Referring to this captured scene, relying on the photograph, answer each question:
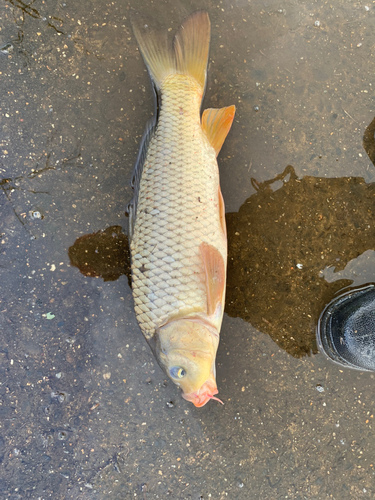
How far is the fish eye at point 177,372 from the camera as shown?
159 cm

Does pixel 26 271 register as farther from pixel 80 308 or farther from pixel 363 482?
pixel 363 482

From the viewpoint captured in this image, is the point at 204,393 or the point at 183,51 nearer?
the point at 204,393

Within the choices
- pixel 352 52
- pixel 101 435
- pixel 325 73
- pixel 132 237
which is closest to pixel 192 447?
pixel 101 435

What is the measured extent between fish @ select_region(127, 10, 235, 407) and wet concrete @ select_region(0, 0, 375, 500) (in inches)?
14.8

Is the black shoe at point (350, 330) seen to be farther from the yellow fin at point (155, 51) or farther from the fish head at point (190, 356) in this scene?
the yellow fin at point (155, 51)

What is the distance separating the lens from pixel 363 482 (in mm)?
2115

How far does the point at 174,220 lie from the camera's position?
1.63 metres

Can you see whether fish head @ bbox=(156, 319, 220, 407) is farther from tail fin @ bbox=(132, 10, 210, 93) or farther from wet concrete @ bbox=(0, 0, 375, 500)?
tail fin @ bbox=(132, 10, 210, 93)

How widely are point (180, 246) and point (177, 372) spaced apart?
28.3 inches

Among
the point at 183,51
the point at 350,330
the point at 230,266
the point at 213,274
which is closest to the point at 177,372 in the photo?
the point at 213,274

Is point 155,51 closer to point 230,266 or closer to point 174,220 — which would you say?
point 174,220

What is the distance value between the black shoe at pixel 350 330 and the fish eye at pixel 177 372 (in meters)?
1.14

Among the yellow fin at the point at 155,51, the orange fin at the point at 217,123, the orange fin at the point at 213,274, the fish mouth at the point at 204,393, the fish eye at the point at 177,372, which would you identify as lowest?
the fish mouth at the point at 204,393

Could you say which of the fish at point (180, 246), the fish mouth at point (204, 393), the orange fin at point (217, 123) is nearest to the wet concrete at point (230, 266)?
the orange fin at point (217, 123)
